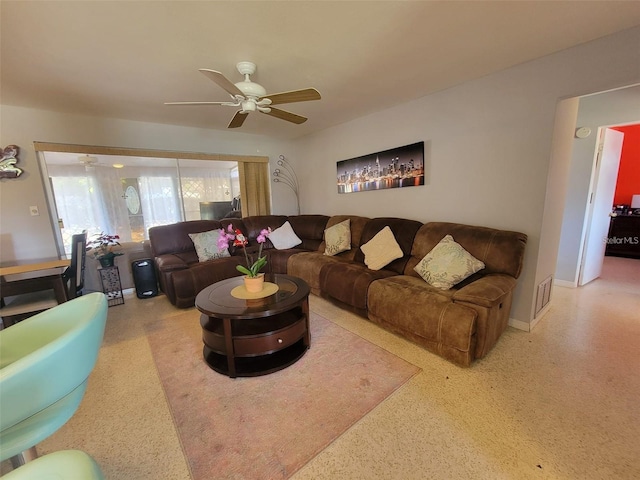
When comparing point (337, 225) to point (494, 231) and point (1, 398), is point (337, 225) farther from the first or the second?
point (1, 398)

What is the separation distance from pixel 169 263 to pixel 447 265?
3.18m

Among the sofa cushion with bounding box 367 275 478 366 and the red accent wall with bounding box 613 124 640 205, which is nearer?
the sofa cushion with bounding box 367 275 478 366

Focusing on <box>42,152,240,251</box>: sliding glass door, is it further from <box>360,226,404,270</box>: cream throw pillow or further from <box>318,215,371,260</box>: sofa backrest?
<box>360,226,404,270</box>: cream throw pillow

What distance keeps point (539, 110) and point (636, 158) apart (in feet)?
16.5

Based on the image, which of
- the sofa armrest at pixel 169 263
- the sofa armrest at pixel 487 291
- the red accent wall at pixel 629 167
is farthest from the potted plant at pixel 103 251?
the red accent wall at pixel 629 167

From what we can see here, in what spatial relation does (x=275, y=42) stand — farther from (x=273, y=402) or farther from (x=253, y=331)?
(x=273, y=402)

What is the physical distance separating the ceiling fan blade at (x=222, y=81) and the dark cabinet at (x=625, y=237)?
6907 millimetres

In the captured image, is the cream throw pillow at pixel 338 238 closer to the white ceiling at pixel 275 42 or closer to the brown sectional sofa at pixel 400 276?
the brown sectional sofa at pixel 400 276

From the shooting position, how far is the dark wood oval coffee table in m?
1.96

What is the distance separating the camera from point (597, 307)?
296 cm

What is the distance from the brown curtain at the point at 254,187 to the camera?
4.79 m

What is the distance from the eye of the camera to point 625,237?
507cm

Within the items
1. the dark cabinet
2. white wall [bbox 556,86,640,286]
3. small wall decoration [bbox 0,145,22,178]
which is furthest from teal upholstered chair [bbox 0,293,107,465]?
the dark cabinet

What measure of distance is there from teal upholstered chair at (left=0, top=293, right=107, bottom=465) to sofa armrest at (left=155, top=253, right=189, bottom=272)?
7.35 ft
